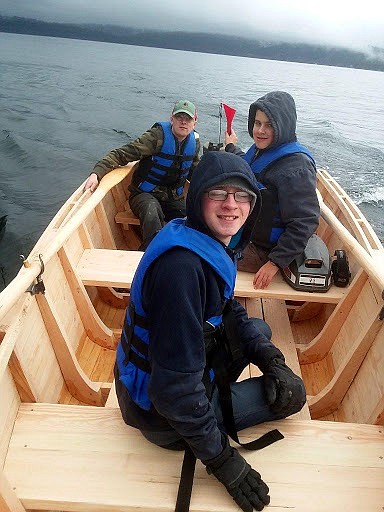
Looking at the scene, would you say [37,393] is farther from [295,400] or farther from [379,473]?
[379,473]

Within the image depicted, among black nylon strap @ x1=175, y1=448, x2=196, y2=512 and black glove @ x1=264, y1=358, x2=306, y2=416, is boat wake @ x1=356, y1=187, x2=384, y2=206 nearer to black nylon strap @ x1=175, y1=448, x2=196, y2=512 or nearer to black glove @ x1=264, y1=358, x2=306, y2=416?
black glove @ x1=264, y1=358, x2=306, y2=416

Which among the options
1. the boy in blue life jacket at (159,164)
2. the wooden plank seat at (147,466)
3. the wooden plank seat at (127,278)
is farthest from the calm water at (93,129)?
the wooden plank seat at (147,466)

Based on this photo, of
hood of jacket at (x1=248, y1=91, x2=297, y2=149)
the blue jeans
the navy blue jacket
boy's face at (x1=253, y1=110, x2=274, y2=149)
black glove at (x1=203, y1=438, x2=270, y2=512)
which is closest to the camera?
the navy blue jacket

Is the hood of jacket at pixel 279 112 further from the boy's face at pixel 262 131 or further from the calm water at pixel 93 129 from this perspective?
the calm water at pixel 93 129

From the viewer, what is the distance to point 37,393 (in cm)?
258

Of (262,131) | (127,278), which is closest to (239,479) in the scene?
(127,278)

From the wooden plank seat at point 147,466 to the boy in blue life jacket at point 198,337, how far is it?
0.47 feet

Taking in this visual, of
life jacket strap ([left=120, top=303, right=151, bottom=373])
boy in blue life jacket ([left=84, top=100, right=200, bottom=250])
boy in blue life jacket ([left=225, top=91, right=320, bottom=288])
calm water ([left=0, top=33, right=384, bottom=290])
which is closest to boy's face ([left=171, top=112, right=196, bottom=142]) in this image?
boy in blue life jacket ([left=84, top=100, right=200, bottom=250])

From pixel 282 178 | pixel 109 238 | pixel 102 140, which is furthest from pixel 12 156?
pixel 282 178

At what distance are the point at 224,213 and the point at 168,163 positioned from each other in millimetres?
3424

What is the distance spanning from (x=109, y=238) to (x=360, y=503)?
366cm

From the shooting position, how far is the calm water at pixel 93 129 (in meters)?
11.5

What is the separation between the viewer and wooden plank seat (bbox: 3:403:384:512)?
2.01 metres

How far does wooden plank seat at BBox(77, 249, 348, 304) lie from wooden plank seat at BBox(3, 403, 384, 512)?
4.12ft
